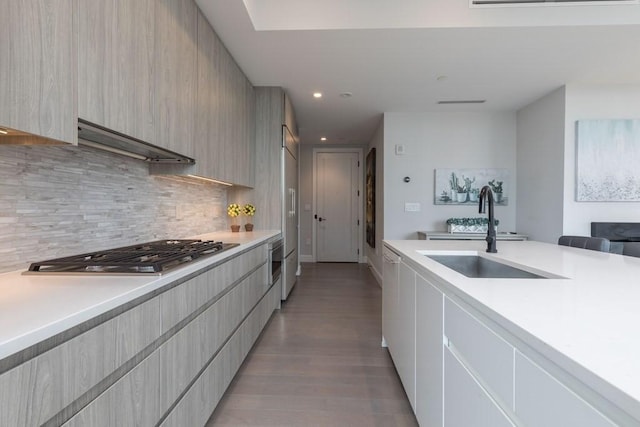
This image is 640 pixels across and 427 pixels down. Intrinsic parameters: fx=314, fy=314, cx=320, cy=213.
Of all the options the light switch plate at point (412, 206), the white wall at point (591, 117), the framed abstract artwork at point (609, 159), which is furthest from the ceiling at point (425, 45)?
the light switch plate at point (412, 206)

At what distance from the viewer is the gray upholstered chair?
2152mm

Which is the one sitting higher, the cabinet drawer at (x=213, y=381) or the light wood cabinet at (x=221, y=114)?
the light wood cabinet at (x=221, y=114)

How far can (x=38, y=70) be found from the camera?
944 mm

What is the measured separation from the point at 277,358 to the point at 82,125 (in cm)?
192

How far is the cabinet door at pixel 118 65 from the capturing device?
115cm

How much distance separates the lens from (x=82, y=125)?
1197 mm

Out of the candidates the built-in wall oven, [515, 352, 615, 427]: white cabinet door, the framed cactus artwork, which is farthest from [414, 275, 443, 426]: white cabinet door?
the framed cactus artwork

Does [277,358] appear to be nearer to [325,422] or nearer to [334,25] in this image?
[325,422]

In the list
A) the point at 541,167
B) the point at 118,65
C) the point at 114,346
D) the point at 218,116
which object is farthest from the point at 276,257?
the point at 541,167

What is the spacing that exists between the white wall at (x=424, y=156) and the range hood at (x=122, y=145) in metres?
3.09

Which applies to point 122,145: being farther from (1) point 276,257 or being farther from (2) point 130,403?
(1) point 276,257

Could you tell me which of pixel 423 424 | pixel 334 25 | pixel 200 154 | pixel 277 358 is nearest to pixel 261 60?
pixel 334 25

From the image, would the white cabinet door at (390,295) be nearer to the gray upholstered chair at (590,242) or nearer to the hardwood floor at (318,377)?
the hardwood floor at (318,377)

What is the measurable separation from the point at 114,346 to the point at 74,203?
93 centimetres
